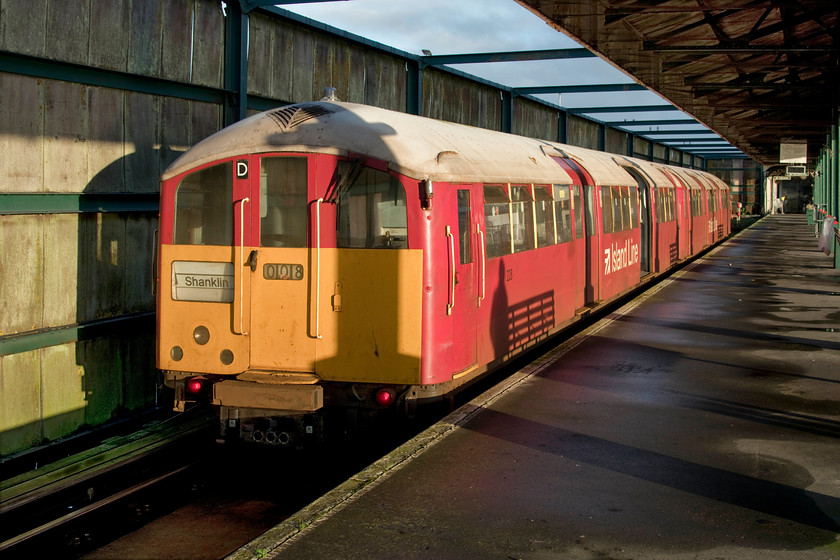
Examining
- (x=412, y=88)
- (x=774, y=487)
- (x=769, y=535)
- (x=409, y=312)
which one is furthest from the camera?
(x=412, y=88)

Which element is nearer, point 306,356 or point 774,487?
point 774,487

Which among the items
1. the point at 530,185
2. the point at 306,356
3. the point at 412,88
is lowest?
the point at 306,356

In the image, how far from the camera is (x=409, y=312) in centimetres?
726

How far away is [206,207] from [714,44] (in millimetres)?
12663

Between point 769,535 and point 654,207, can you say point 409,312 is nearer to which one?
point 769,535

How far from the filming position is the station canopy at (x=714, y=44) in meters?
12.4

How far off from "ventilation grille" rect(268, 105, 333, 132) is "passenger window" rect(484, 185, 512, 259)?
1938 millimetres

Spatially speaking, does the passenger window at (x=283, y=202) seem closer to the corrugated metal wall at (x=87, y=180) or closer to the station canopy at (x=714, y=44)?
the corrugated metal wall at (x=87, y=180)

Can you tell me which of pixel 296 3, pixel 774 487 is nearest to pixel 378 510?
pixel 774 487

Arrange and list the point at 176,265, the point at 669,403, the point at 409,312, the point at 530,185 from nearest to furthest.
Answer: the point at 409,312
the point at 176,265
the point at 669,403
the point at 530,185

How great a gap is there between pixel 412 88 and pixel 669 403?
36.6ft

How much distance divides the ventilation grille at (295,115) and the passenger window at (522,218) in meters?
2.77

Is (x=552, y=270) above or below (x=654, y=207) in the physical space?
below

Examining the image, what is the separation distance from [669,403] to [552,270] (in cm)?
335
